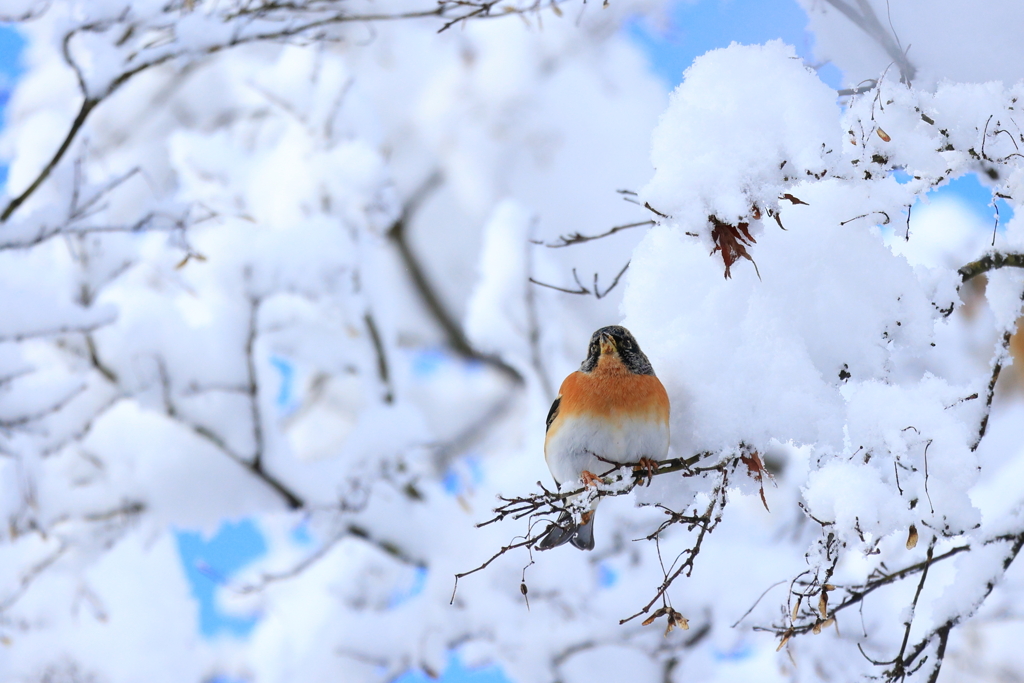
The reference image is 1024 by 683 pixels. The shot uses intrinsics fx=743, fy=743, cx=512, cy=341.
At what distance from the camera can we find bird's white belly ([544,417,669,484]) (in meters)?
2.54

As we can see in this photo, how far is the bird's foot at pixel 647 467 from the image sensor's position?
2139 millimetres

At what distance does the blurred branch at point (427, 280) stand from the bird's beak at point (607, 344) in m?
8.58

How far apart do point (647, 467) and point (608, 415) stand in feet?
1.48

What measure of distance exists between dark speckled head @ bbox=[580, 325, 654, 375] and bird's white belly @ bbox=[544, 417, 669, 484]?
0.22 meters

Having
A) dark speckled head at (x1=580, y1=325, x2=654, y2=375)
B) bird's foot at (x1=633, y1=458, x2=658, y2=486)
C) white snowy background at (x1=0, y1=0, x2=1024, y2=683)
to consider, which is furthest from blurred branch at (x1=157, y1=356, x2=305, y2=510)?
bird's foot at (x1=633, y1=458, x2=658, y2=486)

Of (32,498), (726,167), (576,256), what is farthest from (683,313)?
(576,256)

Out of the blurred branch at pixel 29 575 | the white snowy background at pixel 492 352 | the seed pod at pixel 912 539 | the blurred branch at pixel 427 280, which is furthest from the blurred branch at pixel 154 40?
the blurred branch at pixel 427 280

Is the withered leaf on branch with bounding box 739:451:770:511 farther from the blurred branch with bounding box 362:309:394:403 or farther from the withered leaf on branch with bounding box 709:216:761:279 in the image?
the blurred branch with bounding box 362:309:394:403

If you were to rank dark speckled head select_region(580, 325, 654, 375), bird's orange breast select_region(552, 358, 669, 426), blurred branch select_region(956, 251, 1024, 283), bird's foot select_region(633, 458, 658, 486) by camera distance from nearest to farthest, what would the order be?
bird's foot select_region(633, 458, 658, 486) < blurred branch select_region(956, 251, 1024, 283) < bird's orange breast select_region(552, 358, 669, 426) < dark speckled head select_region(580, 325, 654, 375)

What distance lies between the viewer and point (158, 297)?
20.2 feet

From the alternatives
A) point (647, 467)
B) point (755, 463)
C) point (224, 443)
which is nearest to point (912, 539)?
point (755, 463)

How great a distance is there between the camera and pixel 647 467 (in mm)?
2281

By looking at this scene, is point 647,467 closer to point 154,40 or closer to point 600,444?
point 600,444

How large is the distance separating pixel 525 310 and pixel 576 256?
105 centimetres
